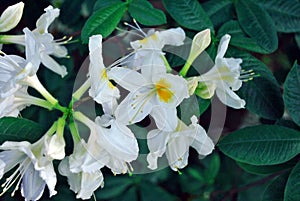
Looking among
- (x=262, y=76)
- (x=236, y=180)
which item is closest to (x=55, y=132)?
(x=262, y=76)

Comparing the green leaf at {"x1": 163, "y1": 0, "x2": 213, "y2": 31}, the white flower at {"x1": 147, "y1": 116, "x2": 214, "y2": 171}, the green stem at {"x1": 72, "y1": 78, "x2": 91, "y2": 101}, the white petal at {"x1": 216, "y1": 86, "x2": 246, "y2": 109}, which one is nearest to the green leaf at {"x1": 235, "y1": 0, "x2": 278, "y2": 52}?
the green leaf at {"x1": 163, "y1": 0, "x2": 213, "y2": 31}

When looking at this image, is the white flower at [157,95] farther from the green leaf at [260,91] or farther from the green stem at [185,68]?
the green leaf at [260,91]


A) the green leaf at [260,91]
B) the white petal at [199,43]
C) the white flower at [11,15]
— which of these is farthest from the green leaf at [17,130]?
the green leaf at [260,91]

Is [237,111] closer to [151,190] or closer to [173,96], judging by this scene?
[151,190]

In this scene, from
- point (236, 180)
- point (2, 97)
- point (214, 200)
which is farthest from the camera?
point (236, 180)

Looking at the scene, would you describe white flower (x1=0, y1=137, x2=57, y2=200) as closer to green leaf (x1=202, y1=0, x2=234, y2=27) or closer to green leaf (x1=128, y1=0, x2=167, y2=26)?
green leaf (x1=128, y1=0, x2=167, y2=26)

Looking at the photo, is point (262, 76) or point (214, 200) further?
point (214, 200)
